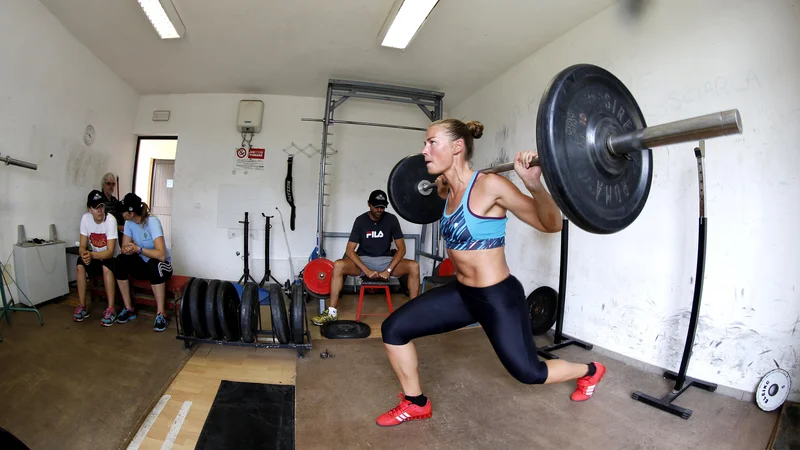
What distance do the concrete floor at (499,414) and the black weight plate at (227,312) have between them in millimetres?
477

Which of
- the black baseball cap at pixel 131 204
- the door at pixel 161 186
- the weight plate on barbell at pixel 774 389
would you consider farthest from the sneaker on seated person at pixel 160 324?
the weight plate on barbell at pixel 774 389

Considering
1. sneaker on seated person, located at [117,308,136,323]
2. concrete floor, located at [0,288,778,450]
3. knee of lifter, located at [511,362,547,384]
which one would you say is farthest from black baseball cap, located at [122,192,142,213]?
knee of lifter, located at [511,362,547,384]

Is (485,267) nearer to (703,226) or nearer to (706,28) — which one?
(703,226)

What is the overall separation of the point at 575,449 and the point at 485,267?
2.85ft

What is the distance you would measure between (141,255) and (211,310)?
1.20 metres

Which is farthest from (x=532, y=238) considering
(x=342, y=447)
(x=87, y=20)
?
(x=87, y=20)

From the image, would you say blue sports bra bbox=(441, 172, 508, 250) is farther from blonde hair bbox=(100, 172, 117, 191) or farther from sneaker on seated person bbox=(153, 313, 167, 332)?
blonde hair bbox=(100, 172, 117, 191)

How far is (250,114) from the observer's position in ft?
15.4

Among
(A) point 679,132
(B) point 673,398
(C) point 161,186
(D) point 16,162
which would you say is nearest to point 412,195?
(A) point 679,132

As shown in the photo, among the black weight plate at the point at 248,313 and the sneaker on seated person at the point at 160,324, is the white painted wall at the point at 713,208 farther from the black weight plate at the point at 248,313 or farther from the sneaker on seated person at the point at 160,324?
Result: the sneaker on seated person at the point at 160,324

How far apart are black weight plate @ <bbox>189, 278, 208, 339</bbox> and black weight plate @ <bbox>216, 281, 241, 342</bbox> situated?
0.10 m

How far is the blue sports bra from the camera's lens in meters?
1.49

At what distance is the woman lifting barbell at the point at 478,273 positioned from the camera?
56.6 inches

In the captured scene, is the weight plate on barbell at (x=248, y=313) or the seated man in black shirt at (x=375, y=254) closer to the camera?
the weight plate on barbell at (x=248, y=313)
